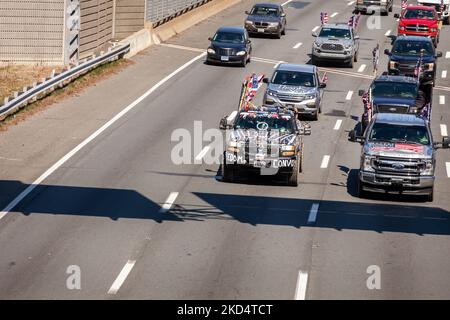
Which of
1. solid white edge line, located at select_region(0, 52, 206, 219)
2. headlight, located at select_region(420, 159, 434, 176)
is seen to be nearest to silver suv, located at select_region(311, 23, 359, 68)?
solid white edge line, located at select_region(0, 52, 206, 219)

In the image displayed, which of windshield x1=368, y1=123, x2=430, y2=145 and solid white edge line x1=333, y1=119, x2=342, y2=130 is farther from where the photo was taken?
solid white edge line x1=333, y1=119, x2=342, y2=130

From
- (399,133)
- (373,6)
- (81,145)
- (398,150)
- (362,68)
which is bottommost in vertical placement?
(373,6)

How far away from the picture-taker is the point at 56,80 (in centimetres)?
3878

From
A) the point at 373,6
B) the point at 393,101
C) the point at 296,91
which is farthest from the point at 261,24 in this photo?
the point at 393,101

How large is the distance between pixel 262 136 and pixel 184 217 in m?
4.71

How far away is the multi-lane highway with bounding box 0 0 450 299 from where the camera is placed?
20.0 metres

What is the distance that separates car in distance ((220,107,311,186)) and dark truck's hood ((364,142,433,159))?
1.89 m

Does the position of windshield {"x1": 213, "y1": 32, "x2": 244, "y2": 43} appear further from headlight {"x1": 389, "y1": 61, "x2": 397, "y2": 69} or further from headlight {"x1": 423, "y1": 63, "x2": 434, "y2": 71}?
Result: headlight {"x1": 423, "y1": 63, "x2": 434, "y2": 71}

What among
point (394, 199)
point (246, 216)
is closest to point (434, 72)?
point (394, 199)

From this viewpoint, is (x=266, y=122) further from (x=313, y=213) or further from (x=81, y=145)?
(x=81, y=145)

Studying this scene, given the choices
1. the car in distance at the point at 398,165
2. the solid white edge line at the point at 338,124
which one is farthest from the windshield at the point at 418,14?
the car in distance at the point at 398,165

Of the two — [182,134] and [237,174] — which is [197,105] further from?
[237,174]

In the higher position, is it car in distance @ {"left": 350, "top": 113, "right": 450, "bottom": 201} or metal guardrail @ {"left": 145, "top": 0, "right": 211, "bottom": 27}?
car in distance @ {"left": 350, "top": 113, "right": 450, "bottom": 201}

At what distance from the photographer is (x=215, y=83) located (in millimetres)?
43781
